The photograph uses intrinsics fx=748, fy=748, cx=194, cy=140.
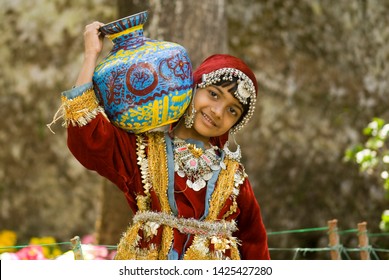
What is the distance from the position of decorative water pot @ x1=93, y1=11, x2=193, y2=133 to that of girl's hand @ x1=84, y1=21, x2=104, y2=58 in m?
0.03

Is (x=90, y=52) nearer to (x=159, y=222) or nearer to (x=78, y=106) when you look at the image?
(x=78, y=106)

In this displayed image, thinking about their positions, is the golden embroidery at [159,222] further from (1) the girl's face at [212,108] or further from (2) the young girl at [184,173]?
(1) the girl's face at [212,108]

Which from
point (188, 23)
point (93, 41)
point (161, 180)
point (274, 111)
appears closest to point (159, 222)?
point (161, 180)

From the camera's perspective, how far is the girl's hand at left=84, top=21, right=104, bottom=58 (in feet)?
9.21

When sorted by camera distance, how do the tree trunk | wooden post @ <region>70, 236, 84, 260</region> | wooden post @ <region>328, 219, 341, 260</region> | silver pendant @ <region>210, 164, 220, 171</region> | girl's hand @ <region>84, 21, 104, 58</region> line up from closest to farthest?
girl's hand @ <region>84, 21, 104, 58</region>
silver pendant @ <region>210, 164, 220, 171</region>
wooden post @ <region>70, 236, 84, 260</region>
wooden post @ <region>328, 219, 341, 260</region>
the tree trunk

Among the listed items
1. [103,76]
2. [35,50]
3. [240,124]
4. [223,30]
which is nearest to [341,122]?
[223,30]

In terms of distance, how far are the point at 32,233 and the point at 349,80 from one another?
357 cm

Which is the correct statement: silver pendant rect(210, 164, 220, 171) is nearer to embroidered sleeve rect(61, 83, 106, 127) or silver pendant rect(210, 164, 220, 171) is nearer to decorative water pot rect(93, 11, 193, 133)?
decorative water pot rect(93, 11, 193, 133)

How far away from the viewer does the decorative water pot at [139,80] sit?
2746mm

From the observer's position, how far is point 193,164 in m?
2.98

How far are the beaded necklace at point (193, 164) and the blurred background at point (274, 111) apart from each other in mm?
3613

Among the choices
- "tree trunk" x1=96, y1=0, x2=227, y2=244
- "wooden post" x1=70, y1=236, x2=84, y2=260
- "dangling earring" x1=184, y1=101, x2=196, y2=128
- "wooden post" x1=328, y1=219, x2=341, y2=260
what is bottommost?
"wooden post" x1=328, y1=219, x2=341, y2=260

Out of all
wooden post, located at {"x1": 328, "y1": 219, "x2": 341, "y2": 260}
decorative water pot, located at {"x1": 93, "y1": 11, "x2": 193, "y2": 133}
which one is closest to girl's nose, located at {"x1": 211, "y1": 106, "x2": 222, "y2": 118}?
decorative water pot, located at {"x1": 93, "y1": 11, "x2": 193, "y2": 133}
